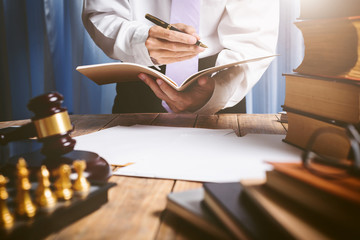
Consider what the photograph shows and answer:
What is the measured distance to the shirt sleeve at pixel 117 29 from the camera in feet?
4.91

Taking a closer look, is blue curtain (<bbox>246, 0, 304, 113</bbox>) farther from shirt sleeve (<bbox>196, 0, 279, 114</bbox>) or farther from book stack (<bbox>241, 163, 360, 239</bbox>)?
book stack (<bbox>241, 163, 360, 239</bbox>)

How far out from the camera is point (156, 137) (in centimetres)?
92

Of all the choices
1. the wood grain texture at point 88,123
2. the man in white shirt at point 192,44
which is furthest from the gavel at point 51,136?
the man in white shirt at point 192,44

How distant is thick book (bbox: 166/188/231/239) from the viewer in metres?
0.39

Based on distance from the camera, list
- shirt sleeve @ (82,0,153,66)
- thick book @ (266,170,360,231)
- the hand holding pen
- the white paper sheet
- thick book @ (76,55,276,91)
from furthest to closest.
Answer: shirt sleeve @ (82,0,153,66) < the hand holding pen < thick book @ (76,55,276,91) < the white paper sheet < thick book @ (266,170,360,231)

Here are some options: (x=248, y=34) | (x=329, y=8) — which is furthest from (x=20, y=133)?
(x=248, y=34)

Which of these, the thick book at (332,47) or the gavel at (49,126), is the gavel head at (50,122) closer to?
the gavel at (49,126)

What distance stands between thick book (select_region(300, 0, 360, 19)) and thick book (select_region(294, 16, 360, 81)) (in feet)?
0.08

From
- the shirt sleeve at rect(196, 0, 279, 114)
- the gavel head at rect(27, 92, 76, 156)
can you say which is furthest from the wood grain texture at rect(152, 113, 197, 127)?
the gavel head at rect(27, 92, 76, 156)

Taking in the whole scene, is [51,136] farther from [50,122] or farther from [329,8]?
[329,8]

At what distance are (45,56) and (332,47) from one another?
5.72 feet

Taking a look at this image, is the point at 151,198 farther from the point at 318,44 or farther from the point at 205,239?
the point at 318,44

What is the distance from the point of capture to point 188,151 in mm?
775

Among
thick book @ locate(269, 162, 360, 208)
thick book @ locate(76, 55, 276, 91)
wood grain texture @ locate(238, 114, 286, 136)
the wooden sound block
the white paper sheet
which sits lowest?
wood grain texture @ locate(238, 114, 286, 136)
